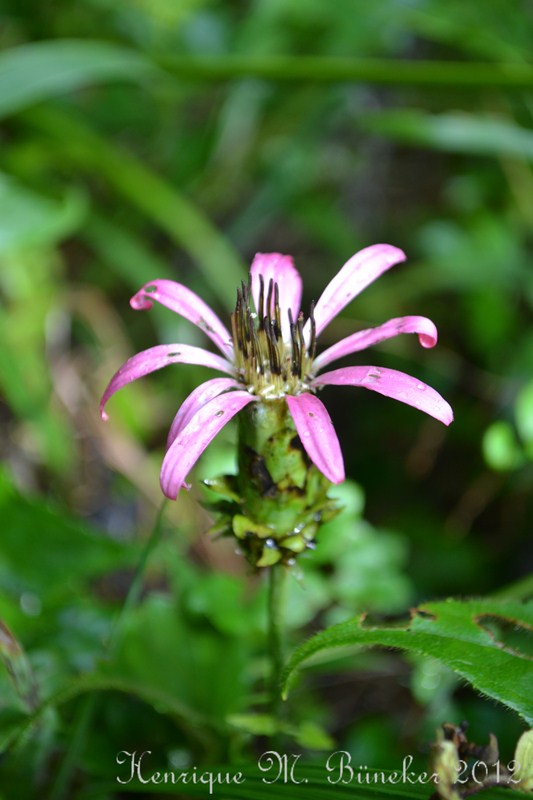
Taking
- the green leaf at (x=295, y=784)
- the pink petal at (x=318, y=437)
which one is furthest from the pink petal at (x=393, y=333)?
the green leaf at (x=295, y=784)

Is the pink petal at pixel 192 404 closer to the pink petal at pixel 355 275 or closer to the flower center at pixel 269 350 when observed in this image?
the flower center at pixel 269 350

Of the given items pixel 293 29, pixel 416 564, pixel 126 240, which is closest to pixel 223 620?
pixel 416 564

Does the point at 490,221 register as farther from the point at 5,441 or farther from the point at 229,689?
the point at 229,689

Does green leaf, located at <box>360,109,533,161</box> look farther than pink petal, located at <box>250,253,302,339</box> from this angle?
Yes

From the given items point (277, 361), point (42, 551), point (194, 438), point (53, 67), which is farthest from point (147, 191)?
point (194, 438)

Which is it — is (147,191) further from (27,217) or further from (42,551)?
(42,551)

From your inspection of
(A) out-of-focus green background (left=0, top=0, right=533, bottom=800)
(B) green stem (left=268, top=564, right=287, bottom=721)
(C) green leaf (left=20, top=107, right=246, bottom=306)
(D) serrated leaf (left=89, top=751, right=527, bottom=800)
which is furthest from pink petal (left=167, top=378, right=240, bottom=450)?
(C) green leaf (left=20, top=107, right=246, bottom=306)

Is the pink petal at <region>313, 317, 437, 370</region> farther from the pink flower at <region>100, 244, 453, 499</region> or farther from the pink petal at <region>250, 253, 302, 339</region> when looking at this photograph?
the pink petal at <region>250, 253, 302, 339</region>
